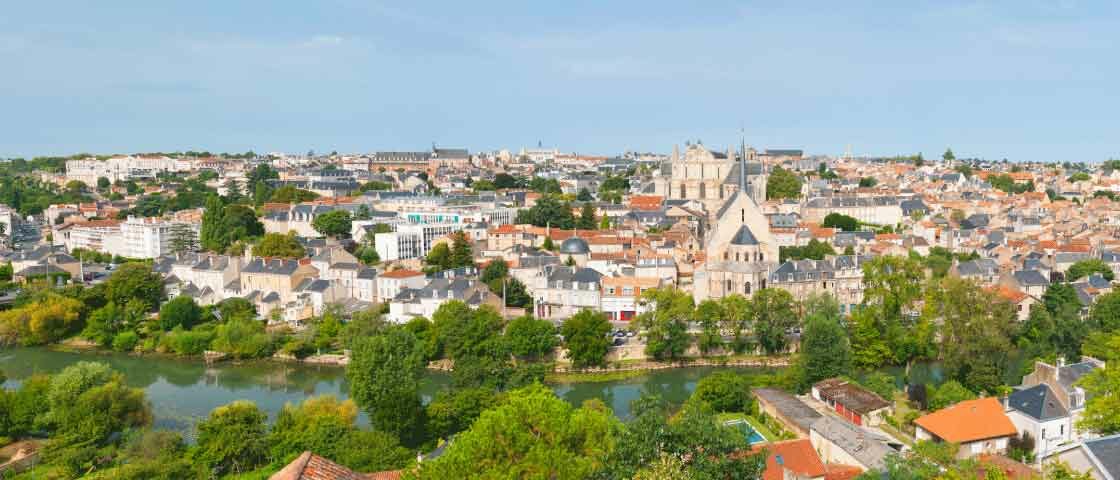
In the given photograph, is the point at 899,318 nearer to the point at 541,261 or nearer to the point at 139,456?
the point at 541,261

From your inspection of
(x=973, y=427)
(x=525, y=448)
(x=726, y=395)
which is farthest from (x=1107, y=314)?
(x=525, y=448)

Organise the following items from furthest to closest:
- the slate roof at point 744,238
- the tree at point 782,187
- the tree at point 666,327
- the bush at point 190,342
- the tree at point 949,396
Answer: the tree at point 782,187 < the slate roof at point 744,238 < the bush at point 190,342 < the tree at point 666,327 < the tree at point 949,396

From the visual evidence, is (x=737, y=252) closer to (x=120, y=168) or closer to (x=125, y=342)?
(x=125, y=342)

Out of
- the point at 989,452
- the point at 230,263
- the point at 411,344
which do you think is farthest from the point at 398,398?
the point at 230,263

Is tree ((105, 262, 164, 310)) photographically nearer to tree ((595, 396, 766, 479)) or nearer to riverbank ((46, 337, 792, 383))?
riverbank ((46, 337, 792, 383))

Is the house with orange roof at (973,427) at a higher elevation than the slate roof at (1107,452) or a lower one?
lower

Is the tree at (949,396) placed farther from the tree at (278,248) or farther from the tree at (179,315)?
the tree at (278,248)

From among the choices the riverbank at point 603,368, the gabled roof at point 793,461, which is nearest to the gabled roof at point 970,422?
the gabled roof at point 793,461
